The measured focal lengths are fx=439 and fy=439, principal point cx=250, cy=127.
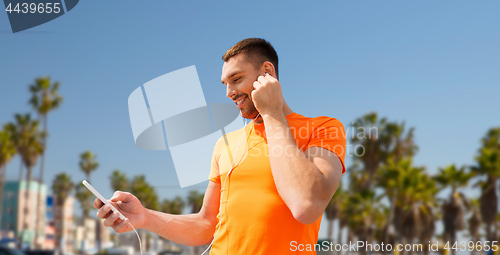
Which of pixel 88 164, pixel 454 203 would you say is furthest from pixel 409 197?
pixel 88 164

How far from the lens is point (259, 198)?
1529mm

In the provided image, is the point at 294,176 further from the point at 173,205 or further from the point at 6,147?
the point at 173,205

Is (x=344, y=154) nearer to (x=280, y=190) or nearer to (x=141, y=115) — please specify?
(x=280, y=190)

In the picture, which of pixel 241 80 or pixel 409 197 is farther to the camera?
pixel 409 197

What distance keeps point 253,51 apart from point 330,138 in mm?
463

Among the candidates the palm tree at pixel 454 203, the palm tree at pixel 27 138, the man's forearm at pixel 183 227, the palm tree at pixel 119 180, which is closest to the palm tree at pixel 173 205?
the palm tree at pixel 119 180

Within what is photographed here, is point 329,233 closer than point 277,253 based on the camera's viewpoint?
No

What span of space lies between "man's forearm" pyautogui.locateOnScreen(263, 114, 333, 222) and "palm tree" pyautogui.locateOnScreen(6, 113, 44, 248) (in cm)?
4709

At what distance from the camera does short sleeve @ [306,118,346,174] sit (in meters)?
1.59

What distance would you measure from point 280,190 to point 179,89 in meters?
0.60

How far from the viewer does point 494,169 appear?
38438 millimetres

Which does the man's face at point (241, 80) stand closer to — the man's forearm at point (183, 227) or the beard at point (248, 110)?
the beard at point (248, 110)

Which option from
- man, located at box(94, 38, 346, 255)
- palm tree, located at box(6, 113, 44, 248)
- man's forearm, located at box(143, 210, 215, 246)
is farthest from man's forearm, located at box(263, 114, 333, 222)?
palm tree, located at box(6, 113, 44, 248)

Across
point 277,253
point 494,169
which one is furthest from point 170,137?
point 494,169
